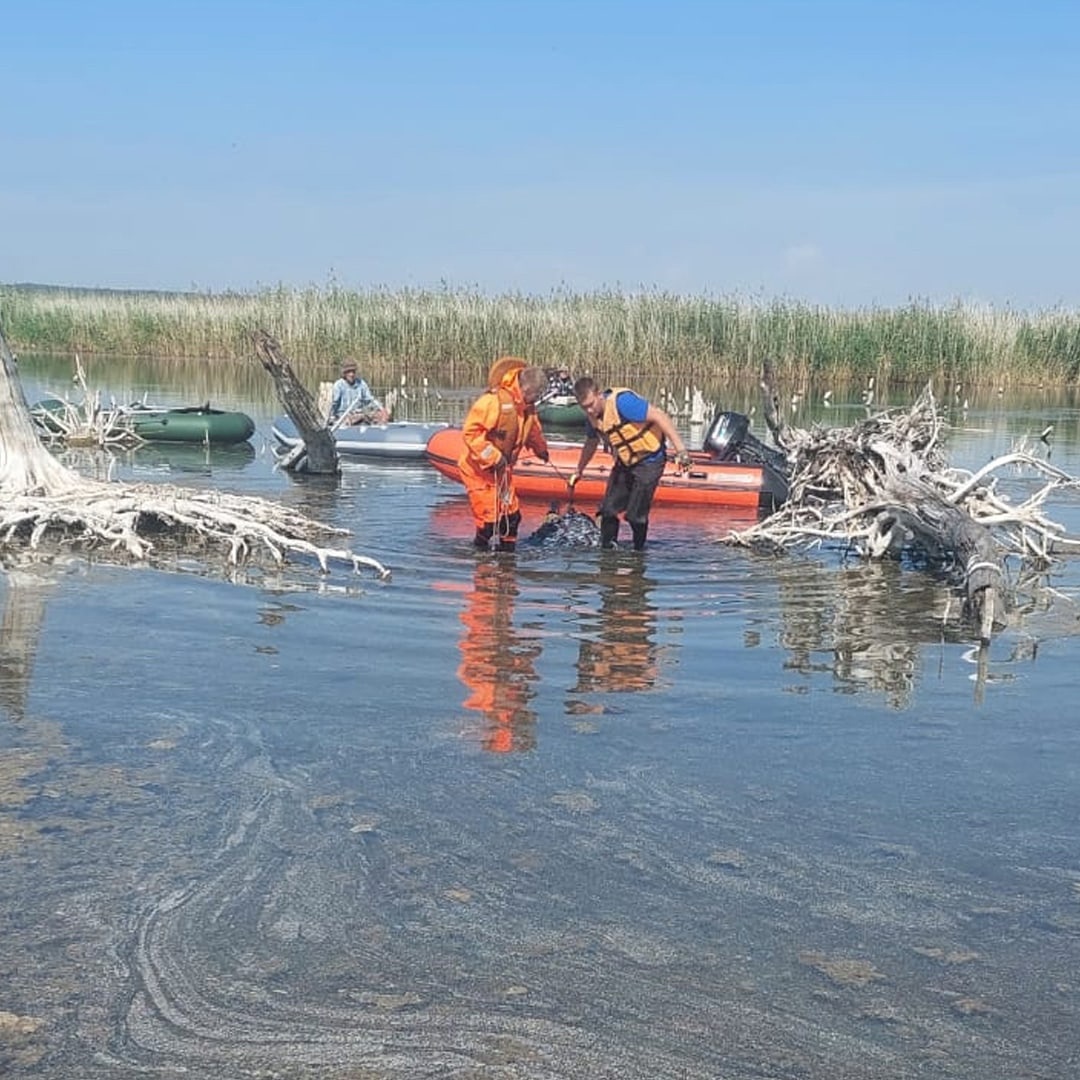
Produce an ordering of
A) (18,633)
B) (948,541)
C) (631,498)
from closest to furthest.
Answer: (18,633) → (948,541) → (631,498)

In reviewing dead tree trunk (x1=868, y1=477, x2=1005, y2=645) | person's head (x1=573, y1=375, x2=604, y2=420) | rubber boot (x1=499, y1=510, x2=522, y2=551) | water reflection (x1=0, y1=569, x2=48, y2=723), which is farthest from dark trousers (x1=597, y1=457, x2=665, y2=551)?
water reflection (x1=0, y1=569, x2=48, y2=723)

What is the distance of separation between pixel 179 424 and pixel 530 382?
10.1 metres

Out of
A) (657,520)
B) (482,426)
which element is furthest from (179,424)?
(482,426)

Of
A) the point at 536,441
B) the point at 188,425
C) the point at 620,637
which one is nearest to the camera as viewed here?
the point at 620,637

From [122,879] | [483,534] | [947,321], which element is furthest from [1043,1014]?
[947,321]

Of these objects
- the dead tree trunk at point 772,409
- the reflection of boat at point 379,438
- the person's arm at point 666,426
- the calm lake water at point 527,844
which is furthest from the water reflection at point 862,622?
the reflection of boat at point 379,438

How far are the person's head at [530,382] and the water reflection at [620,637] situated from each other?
4.44 ft

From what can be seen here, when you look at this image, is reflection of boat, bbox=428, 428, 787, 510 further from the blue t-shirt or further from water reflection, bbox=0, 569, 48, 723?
water reflection, bbox=0, 569, 48, 723

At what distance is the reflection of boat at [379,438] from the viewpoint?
17.6 m

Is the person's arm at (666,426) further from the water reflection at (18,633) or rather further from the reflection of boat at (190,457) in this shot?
the reflection of boat at (190,457)

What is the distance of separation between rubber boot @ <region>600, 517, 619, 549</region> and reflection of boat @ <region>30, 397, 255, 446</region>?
9.34 m

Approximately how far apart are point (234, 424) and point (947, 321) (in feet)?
60.5

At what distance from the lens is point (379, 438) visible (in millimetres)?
17812

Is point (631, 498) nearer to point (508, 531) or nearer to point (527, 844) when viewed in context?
point (508, 531)
